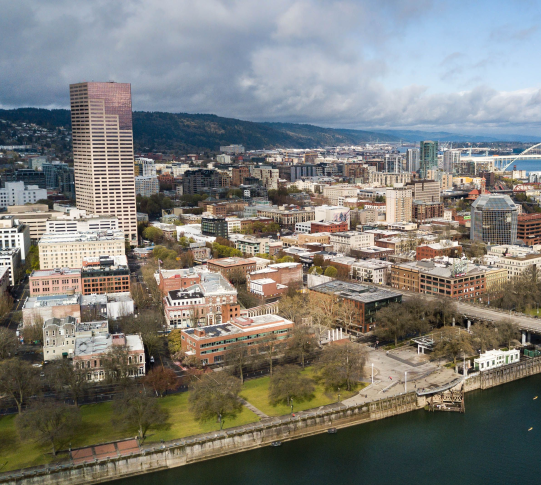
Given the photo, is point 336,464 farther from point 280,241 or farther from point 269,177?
point 269,177

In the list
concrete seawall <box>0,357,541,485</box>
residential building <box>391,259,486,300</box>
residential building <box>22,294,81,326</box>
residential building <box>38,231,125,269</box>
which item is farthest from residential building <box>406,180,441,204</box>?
concrete seawall <box>0,357,541,485</box>

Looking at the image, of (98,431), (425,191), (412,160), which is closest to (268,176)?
(425,191)

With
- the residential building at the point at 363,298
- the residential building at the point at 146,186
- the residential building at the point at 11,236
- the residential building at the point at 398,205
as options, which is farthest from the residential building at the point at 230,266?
the residential building at the point at 146,186

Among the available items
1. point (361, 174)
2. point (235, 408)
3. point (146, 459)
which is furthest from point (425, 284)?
point (361, 174)

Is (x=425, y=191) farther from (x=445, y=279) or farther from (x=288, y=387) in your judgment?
(x=288, y=387)

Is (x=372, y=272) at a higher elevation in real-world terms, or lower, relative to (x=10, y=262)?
lower
